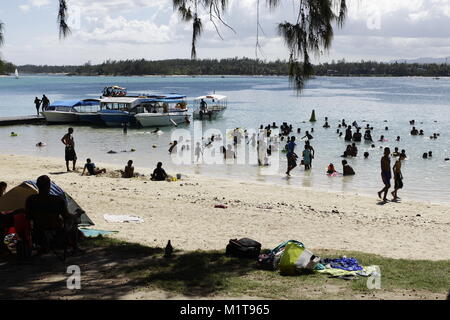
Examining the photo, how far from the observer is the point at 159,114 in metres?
45.5

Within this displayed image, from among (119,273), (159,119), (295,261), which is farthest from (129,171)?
(159,119)

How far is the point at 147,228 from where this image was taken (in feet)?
40.2

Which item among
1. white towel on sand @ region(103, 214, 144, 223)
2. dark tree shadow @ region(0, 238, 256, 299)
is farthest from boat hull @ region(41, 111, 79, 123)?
dark tree shadow @ region(0, 238, 256, 299)

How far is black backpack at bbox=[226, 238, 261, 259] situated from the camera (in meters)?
9.29

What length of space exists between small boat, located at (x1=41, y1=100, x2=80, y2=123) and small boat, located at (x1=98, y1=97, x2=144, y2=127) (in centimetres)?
310

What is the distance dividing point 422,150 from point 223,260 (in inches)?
1132

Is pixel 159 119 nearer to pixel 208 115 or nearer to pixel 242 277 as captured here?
pixel 208 115

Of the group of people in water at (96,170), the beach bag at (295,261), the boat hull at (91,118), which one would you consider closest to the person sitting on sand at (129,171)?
the group of people in water at (96,170)

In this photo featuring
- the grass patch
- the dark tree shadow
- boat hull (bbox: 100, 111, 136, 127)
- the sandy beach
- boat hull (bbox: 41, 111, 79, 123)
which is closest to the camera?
the dark tree shadow

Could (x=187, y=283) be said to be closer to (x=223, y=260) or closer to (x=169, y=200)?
(x=223, y=260)

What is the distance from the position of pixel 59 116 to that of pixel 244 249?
3994 centimetres

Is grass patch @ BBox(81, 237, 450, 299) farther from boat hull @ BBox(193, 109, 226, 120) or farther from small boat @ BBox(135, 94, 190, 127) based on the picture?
boat hull @ BBox(193, 109, 226, 120)
